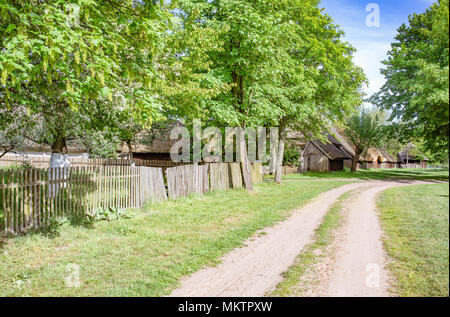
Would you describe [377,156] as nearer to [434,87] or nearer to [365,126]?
[365,126]

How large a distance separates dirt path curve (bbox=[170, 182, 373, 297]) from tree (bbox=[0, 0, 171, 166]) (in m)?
3.65

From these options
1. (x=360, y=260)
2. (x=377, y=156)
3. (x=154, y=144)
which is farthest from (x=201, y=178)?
(x=377, y=156)

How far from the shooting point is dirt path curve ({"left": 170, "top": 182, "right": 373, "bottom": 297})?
4.87 metres

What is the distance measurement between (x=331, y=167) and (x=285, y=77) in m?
25.9

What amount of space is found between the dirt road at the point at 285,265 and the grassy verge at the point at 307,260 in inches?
6.4

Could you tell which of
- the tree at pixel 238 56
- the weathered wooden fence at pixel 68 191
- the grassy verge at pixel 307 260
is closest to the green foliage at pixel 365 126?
the tree at pixel 238 56

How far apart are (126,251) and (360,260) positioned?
520 cm

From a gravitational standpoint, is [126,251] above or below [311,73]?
below

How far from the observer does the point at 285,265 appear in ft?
19.5

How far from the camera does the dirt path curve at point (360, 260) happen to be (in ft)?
10.0

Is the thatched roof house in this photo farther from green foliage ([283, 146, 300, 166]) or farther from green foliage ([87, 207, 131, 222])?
green foliage ([87, 207, 131, 222])

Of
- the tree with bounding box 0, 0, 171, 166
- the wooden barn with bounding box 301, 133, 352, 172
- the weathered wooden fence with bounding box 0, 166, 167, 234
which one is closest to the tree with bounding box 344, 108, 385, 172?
the wooden barn with bounding box 301, 133, 352, 172

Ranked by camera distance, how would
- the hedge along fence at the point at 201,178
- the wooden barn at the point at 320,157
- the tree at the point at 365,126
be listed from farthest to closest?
the wooden barn at the point at 320,157 → the tree at the point at 365,126 → the hedge along fence at the point at 201,178

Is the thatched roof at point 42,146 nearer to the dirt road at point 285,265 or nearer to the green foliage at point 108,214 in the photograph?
the green foliage at point 108,214
